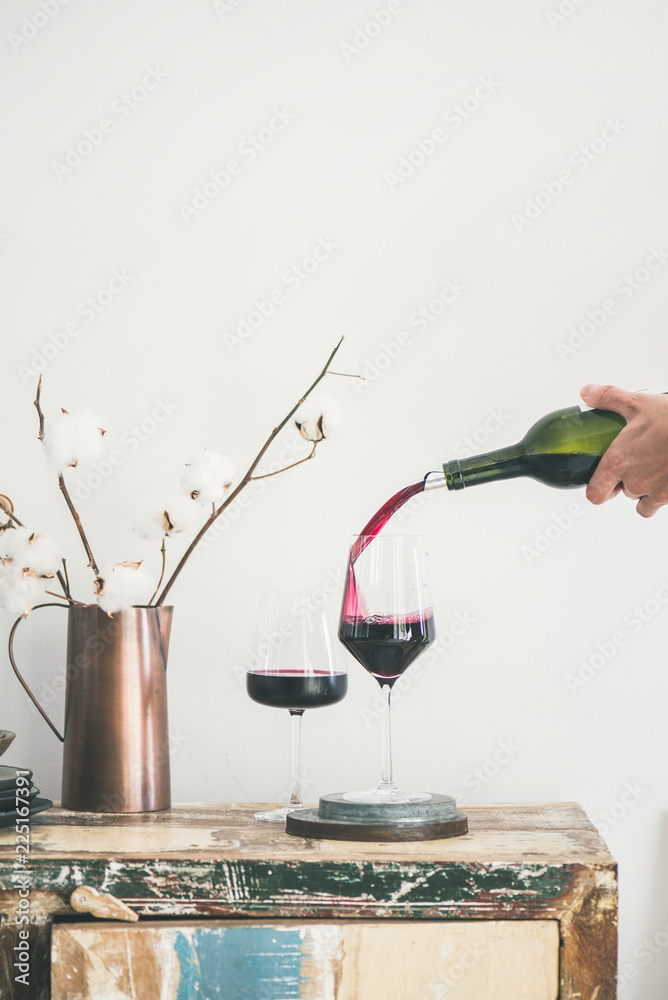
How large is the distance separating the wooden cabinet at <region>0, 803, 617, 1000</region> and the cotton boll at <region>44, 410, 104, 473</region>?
473 millimetres

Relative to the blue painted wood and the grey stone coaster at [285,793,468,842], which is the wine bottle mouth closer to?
the grey stone coaster at [285,793,468,842]

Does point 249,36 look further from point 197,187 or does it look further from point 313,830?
point 313,830

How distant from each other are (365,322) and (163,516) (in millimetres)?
473

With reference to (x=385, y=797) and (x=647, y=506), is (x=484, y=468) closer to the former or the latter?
(x=647, y=506)

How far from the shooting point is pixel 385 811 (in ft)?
3.09

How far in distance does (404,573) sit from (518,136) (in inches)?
31.4

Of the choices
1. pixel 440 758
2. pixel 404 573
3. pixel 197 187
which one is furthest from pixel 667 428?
pixel 197 187

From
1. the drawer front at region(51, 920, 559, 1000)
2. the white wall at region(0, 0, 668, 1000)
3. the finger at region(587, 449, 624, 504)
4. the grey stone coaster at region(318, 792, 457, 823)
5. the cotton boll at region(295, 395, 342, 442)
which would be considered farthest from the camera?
the white wall at region(0, 0, 668, 1000)

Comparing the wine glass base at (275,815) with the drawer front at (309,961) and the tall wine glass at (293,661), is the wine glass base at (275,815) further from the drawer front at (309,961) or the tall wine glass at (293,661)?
the drawer front at (309,961)

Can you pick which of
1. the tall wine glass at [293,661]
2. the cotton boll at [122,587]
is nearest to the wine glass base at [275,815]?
the tall wine glass at [293,661]

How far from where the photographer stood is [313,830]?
0.95m

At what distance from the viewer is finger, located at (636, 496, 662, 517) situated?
1.09m

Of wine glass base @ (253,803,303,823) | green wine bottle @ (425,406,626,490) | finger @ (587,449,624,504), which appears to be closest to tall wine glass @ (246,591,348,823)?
wine glass base @ (253,803,303,823)

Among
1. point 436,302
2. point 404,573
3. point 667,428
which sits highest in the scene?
point 436,302
